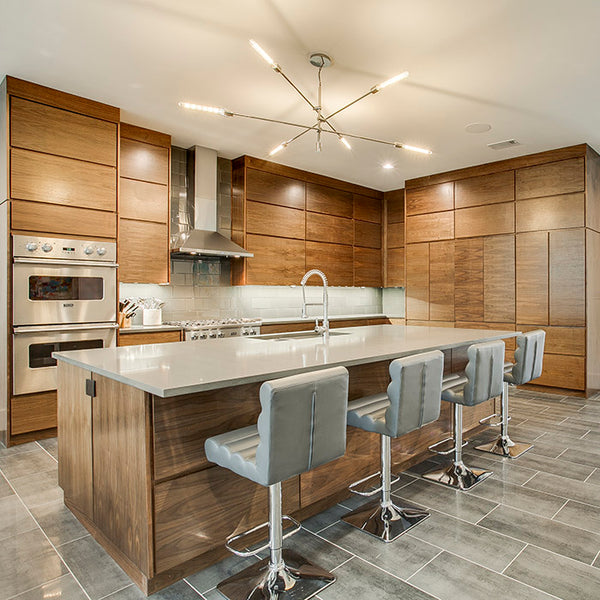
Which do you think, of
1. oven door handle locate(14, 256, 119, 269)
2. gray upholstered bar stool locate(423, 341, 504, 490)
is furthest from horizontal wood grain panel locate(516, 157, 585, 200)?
oven door handle locate(14, 256, 119, 269)

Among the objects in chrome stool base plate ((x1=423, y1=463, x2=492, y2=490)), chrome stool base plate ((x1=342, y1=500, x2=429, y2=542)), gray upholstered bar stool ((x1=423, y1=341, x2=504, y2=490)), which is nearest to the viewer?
chrome stool base plate ((x1=342, y1=500, x2=429, y2=542))

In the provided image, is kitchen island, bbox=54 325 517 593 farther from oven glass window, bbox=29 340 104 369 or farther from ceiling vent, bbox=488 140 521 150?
ceiling vent, bbox=488 140 521 150

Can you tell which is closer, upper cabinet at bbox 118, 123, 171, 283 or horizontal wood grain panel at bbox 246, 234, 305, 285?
upper cabinet at bbox 118, 123, 171, 283

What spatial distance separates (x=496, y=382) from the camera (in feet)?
9.05

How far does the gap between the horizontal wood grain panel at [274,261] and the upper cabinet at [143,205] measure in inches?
45.8

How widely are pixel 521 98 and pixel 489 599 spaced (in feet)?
12.5

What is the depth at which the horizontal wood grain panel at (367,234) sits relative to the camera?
6.95 metres

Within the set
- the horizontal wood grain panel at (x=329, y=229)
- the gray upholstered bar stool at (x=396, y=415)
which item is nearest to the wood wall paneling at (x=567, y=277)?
the horizontal wood grain panel at (x=329, y=229)

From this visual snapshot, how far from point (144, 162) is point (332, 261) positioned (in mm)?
3013

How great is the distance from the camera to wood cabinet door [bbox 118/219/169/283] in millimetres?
4324

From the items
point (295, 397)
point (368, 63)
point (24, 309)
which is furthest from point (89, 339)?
point (368, 63)

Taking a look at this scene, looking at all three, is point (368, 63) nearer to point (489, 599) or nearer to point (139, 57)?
point (139, 57)

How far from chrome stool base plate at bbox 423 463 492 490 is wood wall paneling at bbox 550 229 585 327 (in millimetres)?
3012

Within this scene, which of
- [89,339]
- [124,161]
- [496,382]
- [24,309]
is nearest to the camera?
[496,382]
